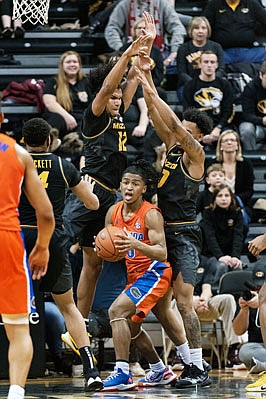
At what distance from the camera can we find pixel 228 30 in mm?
14289

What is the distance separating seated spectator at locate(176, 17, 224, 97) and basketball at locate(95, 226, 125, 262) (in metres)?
5.97

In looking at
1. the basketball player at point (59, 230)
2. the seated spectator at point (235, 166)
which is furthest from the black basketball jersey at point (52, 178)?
the seated spectator at point (235, 166)

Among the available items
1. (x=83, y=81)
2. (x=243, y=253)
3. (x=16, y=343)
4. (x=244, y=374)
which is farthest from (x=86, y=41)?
(x=16, y=343)

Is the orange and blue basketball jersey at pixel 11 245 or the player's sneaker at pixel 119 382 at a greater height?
the orange and blue basketball jersey at pixel 11 245

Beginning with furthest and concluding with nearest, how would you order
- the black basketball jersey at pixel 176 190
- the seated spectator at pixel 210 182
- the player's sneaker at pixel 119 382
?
the seated spectator at pixel 210 182 → the black basketball jersey at pixel 176 190 → the player's sneaker at pixel 119 382

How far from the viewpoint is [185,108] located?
12953 mm

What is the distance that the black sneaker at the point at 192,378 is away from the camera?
784 cm

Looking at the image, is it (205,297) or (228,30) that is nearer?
(205,297)

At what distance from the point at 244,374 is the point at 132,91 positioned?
292 centimetres

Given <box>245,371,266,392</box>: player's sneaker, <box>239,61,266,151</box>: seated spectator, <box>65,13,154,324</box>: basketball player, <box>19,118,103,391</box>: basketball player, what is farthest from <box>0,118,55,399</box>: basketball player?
<box>239,61,266,151</box>: seated spectator

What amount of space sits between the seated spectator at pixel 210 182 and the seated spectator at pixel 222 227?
11cm

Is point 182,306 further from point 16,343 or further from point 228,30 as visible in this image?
point 228,30

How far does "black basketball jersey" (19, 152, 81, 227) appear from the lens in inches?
295

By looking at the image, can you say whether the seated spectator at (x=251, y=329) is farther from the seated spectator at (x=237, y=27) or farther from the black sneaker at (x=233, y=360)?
the seated spectator at (x=237, y=27)
